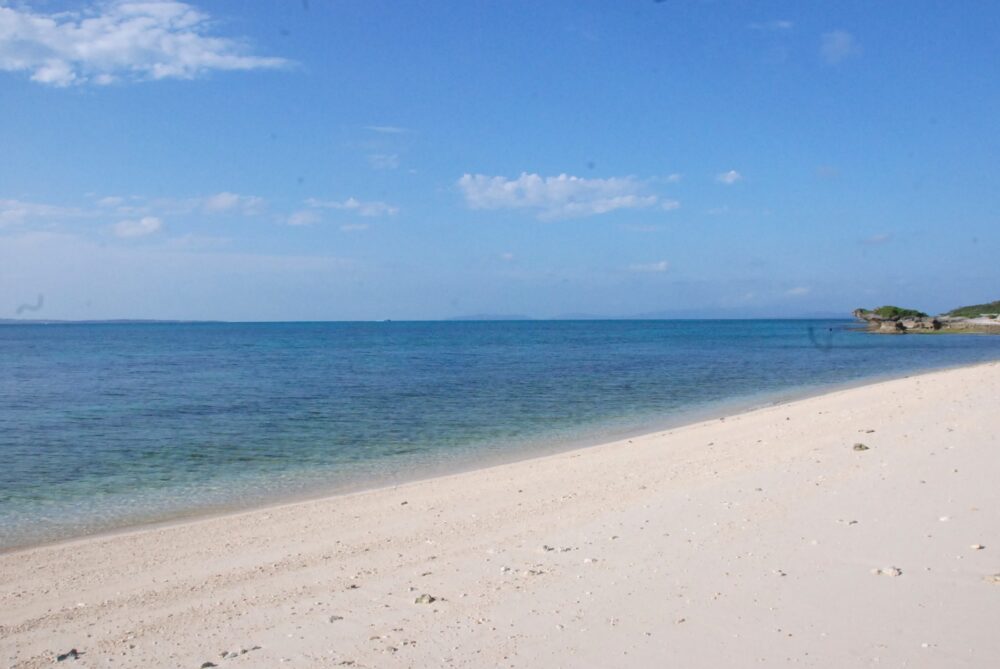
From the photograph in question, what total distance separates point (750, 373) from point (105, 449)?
31431 mm

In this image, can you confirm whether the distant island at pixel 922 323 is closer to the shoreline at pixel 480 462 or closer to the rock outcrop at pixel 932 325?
the rock outcrop at pixel 932 325

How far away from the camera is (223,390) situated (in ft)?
108

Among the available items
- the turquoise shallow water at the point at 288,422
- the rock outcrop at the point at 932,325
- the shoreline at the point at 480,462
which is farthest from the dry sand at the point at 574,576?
the rock outcrop at the point at 932,325

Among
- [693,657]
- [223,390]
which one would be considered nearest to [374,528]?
[693,657]

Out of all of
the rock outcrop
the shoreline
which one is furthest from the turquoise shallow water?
the rock outcrop

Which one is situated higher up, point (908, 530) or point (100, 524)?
point (908, 530)

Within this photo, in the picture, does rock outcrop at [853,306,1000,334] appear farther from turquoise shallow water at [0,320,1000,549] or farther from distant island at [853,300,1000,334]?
turquoise shallow water at [0,320,1000,549]

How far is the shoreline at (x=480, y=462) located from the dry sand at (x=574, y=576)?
600 mm

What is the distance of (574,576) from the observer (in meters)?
7.39

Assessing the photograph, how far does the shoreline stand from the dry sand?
0.60 m

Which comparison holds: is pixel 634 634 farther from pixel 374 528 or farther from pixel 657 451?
pixel 657 451

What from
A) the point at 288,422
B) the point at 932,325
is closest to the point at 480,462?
the point at 288,422

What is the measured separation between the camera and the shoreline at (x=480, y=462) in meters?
11.4

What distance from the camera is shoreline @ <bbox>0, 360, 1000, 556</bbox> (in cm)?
1143
